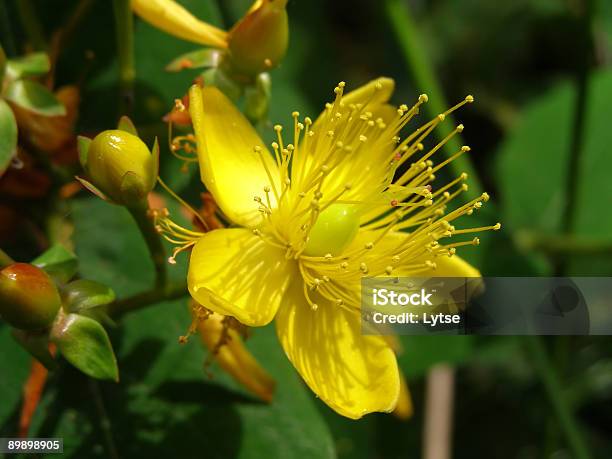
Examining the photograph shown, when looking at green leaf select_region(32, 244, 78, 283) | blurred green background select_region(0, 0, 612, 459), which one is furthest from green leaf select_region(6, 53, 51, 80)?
green leaf select_region(32, 244, 78, 283)

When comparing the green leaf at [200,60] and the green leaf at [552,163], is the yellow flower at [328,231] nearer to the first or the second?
the green leaf at [200,60]

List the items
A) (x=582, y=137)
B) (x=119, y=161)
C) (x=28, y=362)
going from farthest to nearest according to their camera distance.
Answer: (x=582, y=137) < (x=28, y=362) < (x=119, y=161)

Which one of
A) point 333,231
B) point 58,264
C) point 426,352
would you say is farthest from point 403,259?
point 426,352

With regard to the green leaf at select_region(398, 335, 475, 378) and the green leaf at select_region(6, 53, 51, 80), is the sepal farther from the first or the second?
the green leaf at select_region(398, 335, 475, 378)

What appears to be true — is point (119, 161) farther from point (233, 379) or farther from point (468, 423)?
point (468, 423)

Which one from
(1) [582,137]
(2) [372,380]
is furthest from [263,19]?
(1) [582,137]
